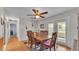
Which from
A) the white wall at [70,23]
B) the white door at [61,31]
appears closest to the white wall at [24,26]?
the white wall at [70,23]

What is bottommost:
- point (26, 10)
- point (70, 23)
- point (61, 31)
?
point (61, 31)

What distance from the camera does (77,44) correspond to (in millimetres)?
2260

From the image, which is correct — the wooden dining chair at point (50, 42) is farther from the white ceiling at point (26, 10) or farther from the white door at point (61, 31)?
the white ceiling at point (26, 10)

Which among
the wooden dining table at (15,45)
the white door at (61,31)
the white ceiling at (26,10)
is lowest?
the wooden dining table at (15,45)

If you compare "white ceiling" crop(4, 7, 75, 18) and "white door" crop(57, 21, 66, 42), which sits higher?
"white ceiling" crop(4, 7, 75, 18)

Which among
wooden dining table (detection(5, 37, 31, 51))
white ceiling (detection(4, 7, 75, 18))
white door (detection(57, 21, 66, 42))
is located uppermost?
white ceiling (detection(4, 7, 75, 18))

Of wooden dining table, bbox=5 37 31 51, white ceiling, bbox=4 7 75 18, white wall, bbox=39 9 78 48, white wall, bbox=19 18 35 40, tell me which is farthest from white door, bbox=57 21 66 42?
wooden dining table, bbox=5 37 31 51

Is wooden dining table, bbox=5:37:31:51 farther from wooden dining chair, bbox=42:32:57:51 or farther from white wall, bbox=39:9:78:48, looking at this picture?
white wall, bbox=39:9:78:48

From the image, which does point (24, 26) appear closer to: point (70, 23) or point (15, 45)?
point (15, 45)

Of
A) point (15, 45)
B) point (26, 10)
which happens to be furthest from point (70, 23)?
point (15, 45)

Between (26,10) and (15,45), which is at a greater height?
(26,10)

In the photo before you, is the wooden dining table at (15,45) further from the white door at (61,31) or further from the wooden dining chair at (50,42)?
the white door at (61,31)

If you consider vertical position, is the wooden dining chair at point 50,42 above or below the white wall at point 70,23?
below

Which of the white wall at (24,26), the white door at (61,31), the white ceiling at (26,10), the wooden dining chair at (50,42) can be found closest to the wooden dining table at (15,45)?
the white wall at (24,26)
